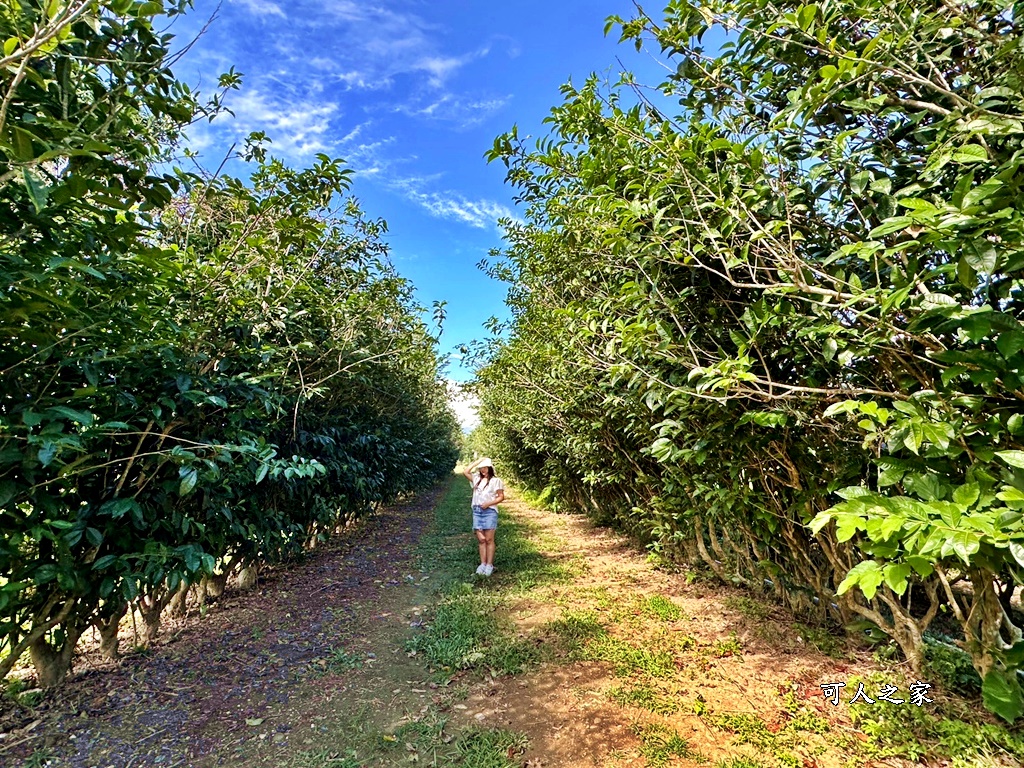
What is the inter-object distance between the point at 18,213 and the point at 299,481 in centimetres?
390

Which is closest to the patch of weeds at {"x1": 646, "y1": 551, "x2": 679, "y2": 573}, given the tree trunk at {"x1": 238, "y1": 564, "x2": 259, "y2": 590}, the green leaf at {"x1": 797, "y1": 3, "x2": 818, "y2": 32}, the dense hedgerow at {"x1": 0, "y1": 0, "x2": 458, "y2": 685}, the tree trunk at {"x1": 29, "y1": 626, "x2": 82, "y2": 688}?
the dense hedgerow at {"x1": 0, "y1": 0, "x2": 458, "y2": 685}

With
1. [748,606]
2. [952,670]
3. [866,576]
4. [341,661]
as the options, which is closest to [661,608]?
[748,606]

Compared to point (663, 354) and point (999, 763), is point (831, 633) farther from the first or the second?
point (663, 354)

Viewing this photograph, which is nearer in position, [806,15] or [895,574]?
[895,574]

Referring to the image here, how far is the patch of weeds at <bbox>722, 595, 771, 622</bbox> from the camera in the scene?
12.1 feet

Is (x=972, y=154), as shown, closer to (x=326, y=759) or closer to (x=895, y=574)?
(x=895, y=574)

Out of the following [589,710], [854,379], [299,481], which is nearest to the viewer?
[854,379]

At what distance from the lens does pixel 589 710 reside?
8.77ft

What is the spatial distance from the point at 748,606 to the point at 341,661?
3345 millimetres

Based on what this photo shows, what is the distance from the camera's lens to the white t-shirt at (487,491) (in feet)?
17.9

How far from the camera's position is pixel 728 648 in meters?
3.30

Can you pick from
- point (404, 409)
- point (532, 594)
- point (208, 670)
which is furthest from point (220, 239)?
point (404, 409)

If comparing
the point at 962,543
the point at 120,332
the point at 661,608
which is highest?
the point at 120,332

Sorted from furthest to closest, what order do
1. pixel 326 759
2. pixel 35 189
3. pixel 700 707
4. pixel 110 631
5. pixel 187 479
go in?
pixel 110 631, pixel 700 707, pixel 187 479, pixel 326 759, pixel 35 189
